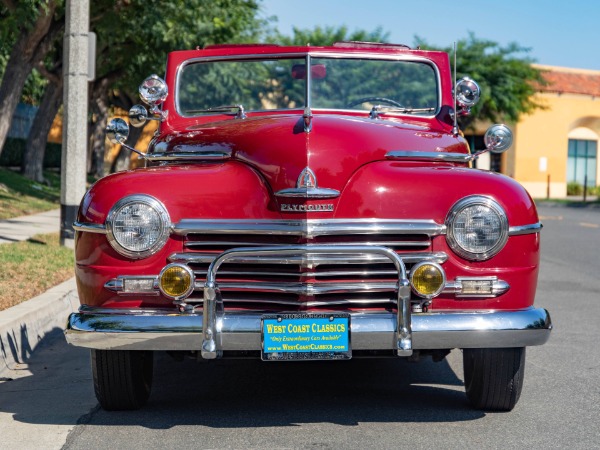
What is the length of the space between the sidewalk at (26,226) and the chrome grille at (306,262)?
7566 mm

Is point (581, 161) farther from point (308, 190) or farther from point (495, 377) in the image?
point (308, 190)

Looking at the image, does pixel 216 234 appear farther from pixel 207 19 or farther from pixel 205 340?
pixel 207 19

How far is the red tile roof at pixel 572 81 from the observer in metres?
45.0

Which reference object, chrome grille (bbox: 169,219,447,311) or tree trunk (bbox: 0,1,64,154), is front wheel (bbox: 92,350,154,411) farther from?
tree trunk (bbox: 0,1,64,154)

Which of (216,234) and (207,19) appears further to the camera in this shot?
(207,19)

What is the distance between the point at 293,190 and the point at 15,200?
49.6 ft

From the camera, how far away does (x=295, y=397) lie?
17.2ft

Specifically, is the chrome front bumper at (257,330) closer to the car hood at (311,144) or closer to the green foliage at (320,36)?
the car hood at (311,144)

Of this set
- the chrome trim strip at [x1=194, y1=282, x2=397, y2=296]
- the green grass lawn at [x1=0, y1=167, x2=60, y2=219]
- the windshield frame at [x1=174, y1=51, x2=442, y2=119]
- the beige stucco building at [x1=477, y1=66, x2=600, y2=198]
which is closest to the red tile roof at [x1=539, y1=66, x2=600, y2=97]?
the beige stucco building at [x1=477, y1=66, x2=600, y2=198]

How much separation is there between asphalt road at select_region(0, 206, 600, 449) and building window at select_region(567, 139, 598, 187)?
137 feet

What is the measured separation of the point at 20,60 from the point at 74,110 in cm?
798

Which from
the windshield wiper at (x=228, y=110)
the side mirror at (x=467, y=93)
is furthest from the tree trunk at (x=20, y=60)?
the side mirror at (x=467, y=93)

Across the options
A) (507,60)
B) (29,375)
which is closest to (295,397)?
(29,375)

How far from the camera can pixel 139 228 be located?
14.7ft
